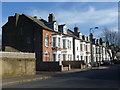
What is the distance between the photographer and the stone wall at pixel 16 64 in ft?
68.8

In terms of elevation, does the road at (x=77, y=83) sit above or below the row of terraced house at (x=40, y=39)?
below

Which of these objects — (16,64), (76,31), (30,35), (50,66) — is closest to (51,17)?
(30,35)

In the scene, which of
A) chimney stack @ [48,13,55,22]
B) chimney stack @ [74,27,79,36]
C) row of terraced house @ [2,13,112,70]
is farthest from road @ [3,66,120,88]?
chimney stack @ [74,27,79,36]

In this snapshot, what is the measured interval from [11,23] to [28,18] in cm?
478

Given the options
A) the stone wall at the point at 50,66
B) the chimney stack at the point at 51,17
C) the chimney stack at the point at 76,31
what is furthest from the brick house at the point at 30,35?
the chimney stack at the point at 76,31

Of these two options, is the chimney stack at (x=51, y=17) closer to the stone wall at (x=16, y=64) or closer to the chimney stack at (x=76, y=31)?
the chimney stack at (x=76, y=31)

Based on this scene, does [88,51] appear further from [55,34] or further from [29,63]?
[29,63]

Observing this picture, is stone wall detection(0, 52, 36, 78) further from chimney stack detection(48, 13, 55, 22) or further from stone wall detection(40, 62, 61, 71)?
chimney stack detection(48, 13, 55, 22)

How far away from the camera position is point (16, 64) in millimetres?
22578

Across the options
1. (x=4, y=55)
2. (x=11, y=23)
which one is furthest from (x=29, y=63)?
(x=11, y=23)

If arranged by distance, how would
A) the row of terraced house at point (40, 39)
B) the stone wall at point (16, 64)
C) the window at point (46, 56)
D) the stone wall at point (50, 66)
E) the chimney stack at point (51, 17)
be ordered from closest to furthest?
the stone wall at point (16, 64), the stone wall at point (50, 66), the row of terraced house at point (40, 39), the window at point (46, 56), the chimney stack at point (51, 17)

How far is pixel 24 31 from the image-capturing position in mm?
41125

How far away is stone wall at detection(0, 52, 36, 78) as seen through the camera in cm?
2098

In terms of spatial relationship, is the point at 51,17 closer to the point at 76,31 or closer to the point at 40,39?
the point at 40,39
